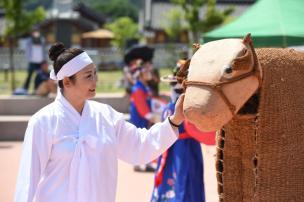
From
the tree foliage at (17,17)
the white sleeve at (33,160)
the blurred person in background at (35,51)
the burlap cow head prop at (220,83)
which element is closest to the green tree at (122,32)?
the tree foliage at (17,17)

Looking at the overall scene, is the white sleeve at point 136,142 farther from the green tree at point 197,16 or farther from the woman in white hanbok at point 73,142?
the green tree at point 197,16

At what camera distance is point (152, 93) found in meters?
7.97

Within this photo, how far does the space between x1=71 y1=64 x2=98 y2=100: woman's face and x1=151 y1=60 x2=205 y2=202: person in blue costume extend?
1544 mm

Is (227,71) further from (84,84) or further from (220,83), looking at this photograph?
(84,84)

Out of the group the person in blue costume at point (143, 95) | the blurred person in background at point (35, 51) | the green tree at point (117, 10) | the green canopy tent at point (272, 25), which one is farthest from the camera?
the green tree at point (117, 10)

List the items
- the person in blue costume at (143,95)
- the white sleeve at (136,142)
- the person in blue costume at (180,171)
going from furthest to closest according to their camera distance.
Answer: the person in blue costume at (143,95)
the person in blue costume at (180,171)
the white sleeve at (136,142)

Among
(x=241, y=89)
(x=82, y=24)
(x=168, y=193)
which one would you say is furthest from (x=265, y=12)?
(x=82, y=24)

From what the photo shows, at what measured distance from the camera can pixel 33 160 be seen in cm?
322

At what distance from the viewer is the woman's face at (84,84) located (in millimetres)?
3344

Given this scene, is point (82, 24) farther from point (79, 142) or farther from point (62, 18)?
point (79, 142)

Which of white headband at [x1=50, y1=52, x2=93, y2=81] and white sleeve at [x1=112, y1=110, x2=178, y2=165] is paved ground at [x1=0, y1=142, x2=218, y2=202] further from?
white headband at [x1=50, y1=52, x2=93, y2=81]

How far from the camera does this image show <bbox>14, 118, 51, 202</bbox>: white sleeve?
319 cm

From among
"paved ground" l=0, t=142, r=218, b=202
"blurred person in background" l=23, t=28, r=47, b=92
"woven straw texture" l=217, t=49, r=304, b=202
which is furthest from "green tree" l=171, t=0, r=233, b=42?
"woven straw texture" l=217, t=49, r=304, b=202

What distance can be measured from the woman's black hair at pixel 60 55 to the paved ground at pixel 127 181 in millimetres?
3581
